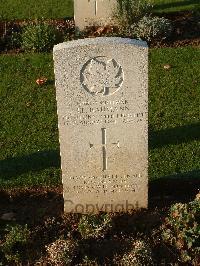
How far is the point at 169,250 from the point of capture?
6.00m

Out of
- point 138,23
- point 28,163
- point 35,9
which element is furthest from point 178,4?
point 28,163

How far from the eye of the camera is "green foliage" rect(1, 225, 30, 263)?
5.89m

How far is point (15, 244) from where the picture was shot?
6.03 metres

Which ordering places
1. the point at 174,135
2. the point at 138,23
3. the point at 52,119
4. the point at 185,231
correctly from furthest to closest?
1. the point at 138,23
2. the point at 52,119
3. the point at 174,135
4. the point at 185,231

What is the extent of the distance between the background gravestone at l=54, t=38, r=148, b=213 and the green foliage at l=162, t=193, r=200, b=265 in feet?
1.89

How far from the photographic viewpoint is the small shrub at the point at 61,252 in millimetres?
5789

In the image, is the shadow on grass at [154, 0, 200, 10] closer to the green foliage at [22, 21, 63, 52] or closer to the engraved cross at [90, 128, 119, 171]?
the green foliage at [22, 21, 63, 52]

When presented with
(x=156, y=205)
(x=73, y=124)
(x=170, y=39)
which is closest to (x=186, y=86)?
(x=170, y=39)

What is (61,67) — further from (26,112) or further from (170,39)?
(170,39)

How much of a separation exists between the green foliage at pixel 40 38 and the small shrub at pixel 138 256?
5922 mm

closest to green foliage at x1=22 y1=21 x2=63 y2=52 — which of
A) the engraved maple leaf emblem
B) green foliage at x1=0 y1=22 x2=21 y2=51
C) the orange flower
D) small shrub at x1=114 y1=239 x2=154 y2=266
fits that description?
green foliage at x1=0 y1=22 x2=21 y2=51

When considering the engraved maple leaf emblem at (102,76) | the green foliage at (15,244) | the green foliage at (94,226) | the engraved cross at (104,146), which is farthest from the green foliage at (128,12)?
the green foliage at (15,244)

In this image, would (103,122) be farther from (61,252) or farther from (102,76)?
(61,252)

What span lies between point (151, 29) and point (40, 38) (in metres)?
2.13
